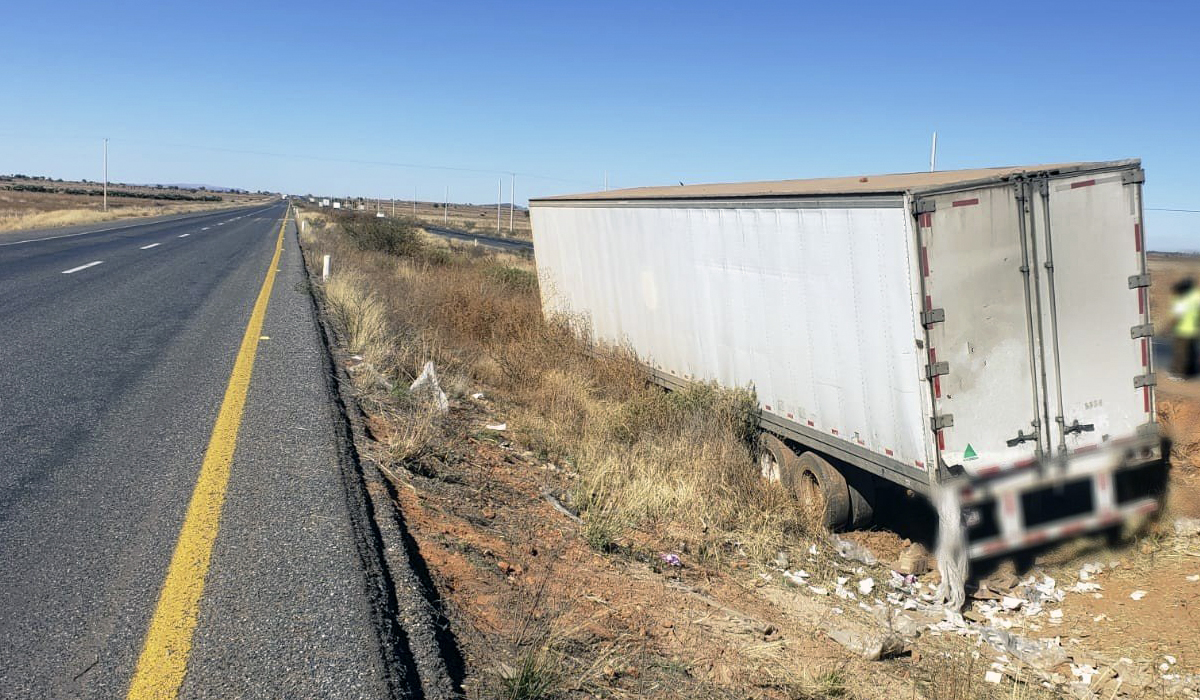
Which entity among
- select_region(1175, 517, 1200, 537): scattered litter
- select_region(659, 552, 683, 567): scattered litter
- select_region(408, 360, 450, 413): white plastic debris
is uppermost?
select_region(408, 360, 450, 413): white plastic debris

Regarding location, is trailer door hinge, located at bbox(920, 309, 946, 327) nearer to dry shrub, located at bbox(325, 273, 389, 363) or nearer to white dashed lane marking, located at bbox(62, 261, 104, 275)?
Answer: dry shrub, located at bbox(325, 273, 389, 363)

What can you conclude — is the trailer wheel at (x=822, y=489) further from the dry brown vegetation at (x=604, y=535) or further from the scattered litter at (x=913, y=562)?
the scattered litter at (x=913, y=562)

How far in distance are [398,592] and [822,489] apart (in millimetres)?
4563

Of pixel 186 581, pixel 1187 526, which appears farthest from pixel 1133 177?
pixel 186 581

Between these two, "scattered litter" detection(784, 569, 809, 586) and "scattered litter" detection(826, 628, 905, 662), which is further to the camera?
"scattered litter" detection(784, 569, 809, 586)

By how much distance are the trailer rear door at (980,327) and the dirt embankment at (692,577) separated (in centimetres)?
122

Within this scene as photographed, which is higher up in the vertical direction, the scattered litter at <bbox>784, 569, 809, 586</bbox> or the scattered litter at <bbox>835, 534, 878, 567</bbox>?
the scattered litter at <bbox>784, 569, 809, 586</bbox>

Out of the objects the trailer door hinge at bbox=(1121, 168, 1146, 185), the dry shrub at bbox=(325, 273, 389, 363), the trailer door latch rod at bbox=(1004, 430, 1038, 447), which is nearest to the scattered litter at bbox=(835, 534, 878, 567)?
→ the trailer door latch rod at bbox=(1004, 430, 1038, 447)

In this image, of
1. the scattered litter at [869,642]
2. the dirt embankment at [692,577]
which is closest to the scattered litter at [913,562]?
the dirt embankment at [692,577]

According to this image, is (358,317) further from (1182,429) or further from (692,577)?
(1182,429)

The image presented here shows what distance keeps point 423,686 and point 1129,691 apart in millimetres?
Result: 4193

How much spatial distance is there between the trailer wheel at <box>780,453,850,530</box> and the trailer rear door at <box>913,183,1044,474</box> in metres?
1.48

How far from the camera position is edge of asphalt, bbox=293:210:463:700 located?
297cm

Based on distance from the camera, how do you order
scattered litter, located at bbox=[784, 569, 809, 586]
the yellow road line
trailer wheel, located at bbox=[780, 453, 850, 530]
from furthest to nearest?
1. trailer wheel, located at bbox=[780, 453, 850, 530]
2. scattered litter, located at bbox=[784, 569, 809, 586]
3. the yellow road line
